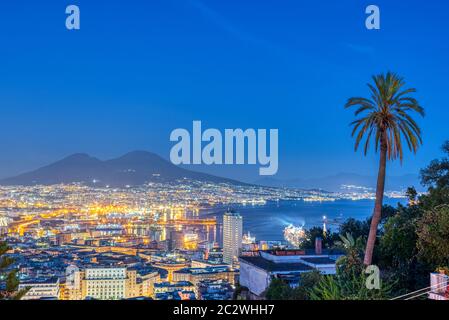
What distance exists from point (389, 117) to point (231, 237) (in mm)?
21458

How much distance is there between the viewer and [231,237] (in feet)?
106

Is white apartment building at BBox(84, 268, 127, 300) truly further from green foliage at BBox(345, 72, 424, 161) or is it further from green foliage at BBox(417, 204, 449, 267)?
green foliage at BBox(417, 204, 449, 267)

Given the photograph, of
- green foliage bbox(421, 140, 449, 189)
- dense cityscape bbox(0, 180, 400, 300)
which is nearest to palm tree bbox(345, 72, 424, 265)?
green foliage bbox(421, 140, 449, 189)

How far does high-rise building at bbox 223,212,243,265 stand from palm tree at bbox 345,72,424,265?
1908 centimetres

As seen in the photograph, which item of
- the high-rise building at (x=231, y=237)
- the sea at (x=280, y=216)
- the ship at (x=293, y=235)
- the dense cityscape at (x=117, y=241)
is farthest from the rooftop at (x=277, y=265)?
the sea at (x=280, y=216)

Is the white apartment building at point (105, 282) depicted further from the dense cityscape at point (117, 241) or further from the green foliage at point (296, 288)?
the green foliage at point (296, 288)

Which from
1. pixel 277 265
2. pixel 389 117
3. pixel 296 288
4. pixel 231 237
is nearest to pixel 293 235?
pixel 231 237

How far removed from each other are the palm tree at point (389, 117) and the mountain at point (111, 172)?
11725 millimetres

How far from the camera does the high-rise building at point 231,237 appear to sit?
3120 cm

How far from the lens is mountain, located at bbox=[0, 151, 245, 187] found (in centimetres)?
2291

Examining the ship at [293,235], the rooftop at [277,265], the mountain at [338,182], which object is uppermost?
the mountain at [338,182]
